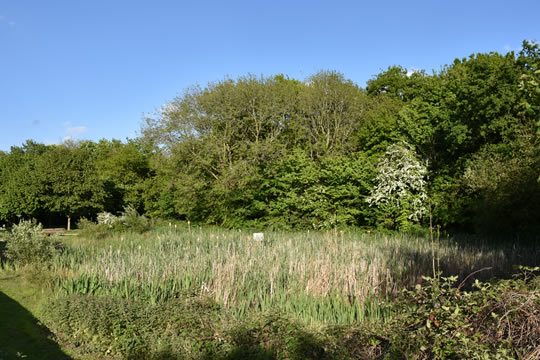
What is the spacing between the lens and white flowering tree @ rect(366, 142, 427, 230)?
14.4 meters

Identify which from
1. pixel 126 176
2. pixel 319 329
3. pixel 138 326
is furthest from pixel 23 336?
pixel 126 176

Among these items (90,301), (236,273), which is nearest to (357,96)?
(236,273)

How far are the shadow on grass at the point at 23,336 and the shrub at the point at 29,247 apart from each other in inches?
67.0

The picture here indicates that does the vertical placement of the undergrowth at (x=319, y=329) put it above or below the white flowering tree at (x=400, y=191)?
below

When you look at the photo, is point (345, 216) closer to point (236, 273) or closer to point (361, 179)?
point (361, 179)

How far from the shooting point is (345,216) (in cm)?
1550

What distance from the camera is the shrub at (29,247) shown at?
26.7ft

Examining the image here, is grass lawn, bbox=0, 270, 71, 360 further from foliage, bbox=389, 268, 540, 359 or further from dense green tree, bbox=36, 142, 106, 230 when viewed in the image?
dense green tree, bbox=36, 142, 106, 230

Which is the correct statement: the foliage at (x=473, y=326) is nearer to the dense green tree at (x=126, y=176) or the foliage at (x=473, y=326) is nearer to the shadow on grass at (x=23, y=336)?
the shadow on grass at (x=23, y=336)

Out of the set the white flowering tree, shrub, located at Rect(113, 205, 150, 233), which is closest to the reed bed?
the white flowering tree

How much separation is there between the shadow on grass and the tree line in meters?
10.1

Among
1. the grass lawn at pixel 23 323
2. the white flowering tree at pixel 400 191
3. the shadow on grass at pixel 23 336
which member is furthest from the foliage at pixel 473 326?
the white flowering tree at pixel 400 191

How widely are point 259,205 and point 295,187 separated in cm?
177

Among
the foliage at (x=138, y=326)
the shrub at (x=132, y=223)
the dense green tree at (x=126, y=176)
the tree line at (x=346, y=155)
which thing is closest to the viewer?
the foliage at (x=138, y=326)
